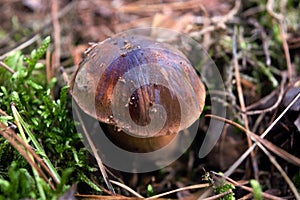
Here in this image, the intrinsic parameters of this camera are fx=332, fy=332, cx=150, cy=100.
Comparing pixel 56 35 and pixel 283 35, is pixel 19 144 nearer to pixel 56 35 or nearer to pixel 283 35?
pixel 56 35

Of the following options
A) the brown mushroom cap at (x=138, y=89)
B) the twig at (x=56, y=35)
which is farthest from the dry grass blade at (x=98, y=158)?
the twig at (x=56, y=35)

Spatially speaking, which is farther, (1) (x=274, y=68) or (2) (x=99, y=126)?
(1) (x=274, y=68)

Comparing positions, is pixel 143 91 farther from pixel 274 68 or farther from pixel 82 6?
pixel 82 6

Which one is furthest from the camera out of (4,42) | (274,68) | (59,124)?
(4,42)

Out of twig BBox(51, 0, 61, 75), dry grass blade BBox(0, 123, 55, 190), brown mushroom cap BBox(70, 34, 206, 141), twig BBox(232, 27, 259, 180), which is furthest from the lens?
twig BBox(51, 0, 61, 75)

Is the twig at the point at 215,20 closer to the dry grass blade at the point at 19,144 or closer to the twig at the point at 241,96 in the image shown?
the twig at the point at 241,96

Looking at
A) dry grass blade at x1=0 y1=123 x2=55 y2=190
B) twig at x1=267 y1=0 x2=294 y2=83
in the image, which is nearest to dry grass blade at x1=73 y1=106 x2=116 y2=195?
dry grass blade at x1=0 y1=123 x2=55 y2=190

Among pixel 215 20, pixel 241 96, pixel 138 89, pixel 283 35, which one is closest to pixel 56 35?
pixel 215 20

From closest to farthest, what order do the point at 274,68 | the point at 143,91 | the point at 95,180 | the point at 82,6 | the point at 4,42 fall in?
the point at 143,91 → the point at 95,180 → the point at 274,68 → the point at 4,42 → the point at 82,6

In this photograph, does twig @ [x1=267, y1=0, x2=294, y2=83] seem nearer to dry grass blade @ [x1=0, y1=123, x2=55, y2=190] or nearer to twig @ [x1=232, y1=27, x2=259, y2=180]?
twig @ [x1=232, y1=27, x2=259, y2=180]

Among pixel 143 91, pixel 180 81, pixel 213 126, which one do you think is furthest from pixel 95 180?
pixel 213 126
